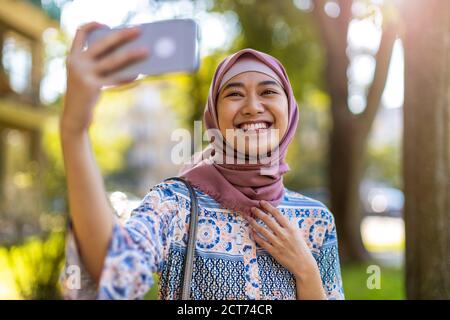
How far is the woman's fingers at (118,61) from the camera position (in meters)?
1.28

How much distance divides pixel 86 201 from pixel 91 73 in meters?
0.29

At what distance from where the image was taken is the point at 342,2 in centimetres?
921

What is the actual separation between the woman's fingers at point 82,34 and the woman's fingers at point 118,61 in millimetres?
97

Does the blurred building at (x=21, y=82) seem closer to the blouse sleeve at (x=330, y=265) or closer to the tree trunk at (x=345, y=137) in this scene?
the tree trunk at (x=345, y=137)

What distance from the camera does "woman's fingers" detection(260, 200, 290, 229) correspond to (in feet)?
6.18

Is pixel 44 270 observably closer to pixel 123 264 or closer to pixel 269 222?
pixel 269 222

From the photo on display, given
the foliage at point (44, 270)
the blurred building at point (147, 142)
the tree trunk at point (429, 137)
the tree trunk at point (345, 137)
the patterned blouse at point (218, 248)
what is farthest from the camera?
the blurred building at point (147, 142)

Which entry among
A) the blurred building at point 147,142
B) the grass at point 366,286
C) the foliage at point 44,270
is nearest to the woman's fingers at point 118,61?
the foliage at point 44,270

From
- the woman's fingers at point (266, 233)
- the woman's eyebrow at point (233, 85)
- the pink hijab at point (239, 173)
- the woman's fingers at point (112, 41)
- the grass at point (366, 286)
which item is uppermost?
the woman's eyebrow at point (233, 85)

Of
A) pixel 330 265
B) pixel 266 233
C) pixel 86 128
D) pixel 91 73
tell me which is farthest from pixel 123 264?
pixel 330 265

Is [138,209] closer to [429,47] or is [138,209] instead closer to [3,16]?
[429,47]

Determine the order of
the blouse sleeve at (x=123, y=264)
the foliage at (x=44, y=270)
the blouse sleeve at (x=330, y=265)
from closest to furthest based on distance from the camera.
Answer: the blouse sleeve at (x=123, y=264), the blouse sleeve at (x=330, y=265), the foliage at (x=44, y=270)

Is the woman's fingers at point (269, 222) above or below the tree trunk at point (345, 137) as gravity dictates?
below
